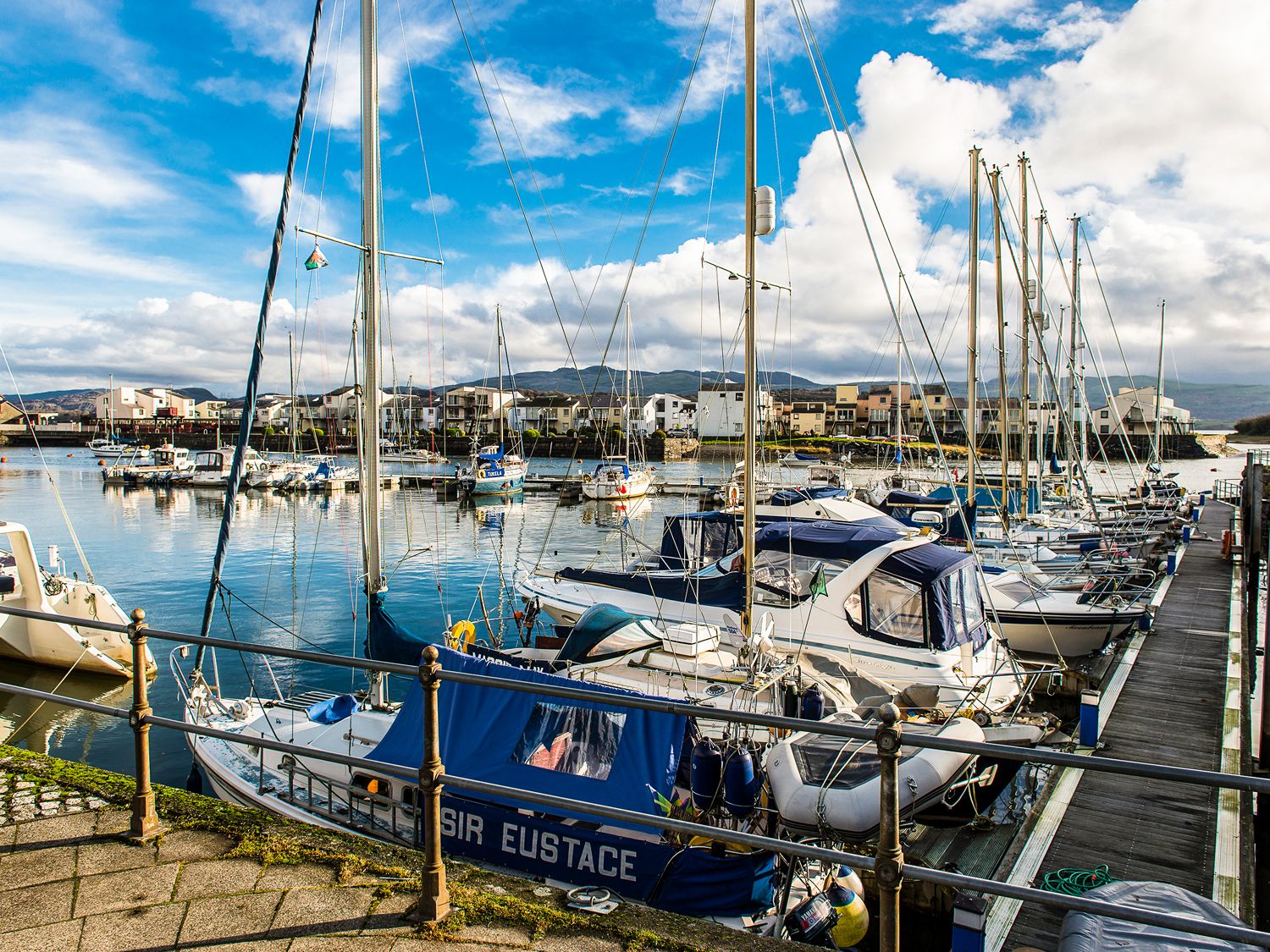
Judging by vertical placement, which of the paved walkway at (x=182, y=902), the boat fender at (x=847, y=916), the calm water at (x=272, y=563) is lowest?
the calm water at (x=272, y=563)

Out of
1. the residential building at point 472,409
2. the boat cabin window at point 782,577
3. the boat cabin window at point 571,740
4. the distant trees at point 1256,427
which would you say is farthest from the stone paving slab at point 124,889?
the distant trees at point 1256,427

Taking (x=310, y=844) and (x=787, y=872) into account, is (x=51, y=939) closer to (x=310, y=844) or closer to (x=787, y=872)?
(x=310, y=844)

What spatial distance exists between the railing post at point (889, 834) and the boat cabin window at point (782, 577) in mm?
9859

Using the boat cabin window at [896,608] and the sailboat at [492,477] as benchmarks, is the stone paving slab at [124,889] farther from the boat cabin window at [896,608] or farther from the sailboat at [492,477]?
the sailboat at [492,477]

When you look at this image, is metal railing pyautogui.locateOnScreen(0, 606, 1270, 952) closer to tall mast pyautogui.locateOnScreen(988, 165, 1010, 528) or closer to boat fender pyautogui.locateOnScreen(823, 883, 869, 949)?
boat fender pyautogui.locateOnScreen(823, 883, 869, 949)

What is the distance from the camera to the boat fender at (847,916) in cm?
672

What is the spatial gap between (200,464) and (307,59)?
271 feet

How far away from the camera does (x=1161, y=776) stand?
8.71ft

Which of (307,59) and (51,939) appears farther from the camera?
(307,59)

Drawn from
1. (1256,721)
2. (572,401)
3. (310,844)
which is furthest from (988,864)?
(572,401)

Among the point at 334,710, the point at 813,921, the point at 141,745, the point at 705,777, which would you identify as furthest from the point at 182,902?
the point at 334,710

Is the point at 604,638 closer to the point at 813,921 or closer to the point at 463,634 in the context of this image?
the point at 463,634

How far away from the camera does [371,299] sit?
10844 millimetres

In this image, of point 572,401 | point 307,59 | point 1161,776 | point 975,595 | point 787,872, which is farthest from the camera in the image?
point 572,401
